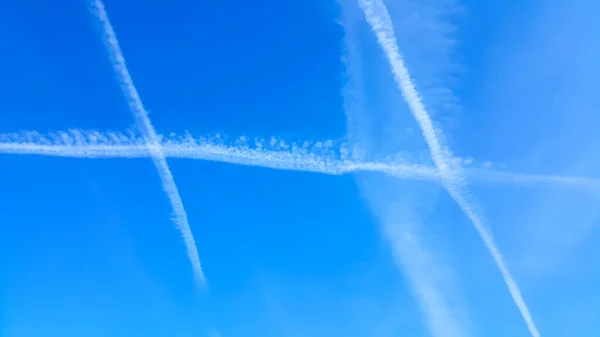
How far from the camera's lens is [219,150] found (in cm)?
125

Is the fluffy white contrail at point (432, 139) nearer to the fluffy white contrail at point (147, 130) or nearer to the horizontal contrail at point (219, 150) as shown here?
the horizontal contrail at point (219, 150)

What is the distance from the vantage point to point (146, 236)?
1.30 metres

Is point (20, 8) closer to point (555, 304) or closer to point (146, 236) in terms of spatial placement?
point (146, 236)

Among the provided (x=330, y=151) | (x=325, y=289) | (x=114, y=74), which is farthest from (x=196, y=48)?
(x=325, y=289)

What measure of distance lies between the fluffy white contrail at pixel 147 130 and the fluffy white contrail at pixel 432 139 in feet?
1.73

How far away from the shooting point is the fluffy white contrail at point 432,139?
1.17 m

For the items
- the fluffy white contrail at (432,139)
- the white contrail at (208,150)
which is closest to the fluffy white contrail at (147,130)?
the white contrail at (208,150)

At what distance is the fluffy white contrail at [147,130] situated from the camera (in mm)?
1194

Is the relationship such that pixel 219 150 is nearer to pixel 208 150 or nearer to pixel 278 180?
pixel 208 150

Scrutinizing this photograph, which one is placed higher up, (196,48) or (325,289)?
(196,48)

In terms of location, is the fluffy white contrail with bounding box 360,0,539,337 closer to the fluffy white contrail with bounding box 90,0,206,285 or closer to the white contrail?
the white contrail

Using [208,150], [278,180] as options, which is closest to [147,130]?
[208,150]

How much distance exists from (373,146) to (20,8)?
0.82 m

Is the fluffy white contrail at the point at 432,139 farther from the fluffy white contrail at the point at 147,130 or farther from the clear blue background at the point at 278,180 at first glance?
the fluffy white contrail at the point at 147,130
